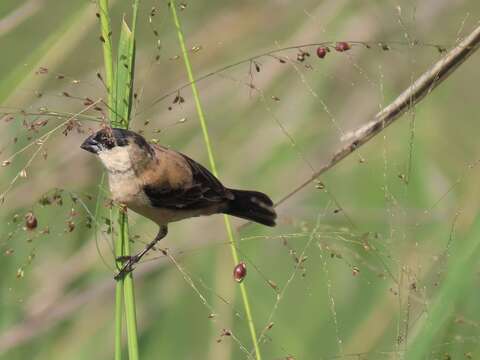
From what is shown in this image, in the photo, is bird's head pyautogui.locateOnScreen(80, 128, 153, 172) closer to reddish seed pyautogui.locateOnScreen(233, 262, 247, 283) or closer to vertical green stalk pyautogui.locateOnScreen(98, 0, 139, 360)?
vertical green stalk pyautogui.locateOnScreen(98, 0, 139, 360)

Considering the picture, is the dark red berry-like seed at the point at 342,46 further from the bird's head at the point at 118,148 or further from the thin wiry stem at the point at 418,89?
the bird's head at the point at 118,148

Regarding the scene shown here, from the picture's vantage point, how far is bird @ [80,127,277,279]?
230cm

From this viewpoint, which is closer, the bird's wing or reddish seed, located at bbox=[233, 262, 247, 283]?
reddish seed, located at bbox=[233, 262, 247, 283]

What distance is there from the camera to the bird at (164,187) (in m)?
2.30

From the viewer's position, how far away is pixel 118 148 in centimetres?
222

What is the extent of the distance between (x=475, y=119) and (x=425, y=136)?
26.9 inches

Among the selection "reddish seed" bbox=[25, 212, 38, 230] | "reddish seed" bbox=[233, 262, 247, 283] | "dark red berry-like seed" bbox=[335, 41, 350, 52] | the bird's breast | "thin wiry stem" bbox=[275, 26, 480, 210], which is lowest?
"reddish seed" bbox=[233, 262, 247, 283]

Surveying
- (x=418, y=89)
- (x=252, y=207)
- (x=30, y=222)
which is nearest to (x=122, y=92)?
(x=30, y=222)

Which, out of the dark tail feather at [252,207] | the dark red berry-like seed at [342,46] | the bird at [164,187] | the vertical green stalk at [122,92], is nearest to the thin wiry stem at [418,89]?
the dark red berry-like seed at [342,46]

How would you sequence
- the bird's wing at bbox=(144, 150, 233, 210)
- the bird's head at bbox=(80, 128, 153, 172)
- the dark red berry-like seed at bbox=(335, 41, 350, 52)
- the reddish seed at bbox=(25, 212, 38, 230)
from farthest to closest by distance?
the bird's wing at bbox=(144, 150, 233, 210)
the bird's head at bbox=(80, 128, 153, 172)
the dark red berry-like seed at bbox=(335, 41, 350, 52)
the reddish seed at bbox=(25, 212, 38, 230)

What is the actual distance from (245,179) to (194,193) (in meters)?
0.57

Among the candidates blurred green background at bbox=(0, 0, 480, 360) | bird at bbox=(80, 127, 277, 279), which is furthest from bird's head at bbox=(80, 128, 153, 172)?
blurred green background at bbox=(0, 0, 480, 360)

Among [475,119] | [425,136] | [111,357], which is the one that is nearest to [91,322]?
[111,357]

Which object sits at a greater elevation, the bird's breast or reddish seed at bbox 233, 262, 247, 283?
the bird's breast
